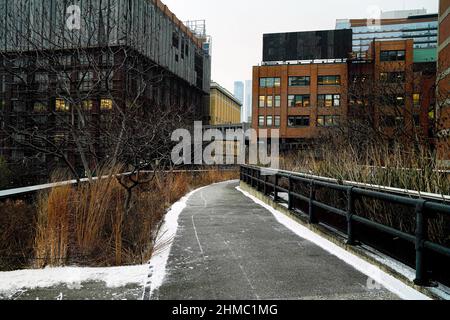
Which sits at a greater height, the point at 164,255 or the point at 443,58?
the point at 443,58

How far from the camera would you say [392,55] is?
5481cm

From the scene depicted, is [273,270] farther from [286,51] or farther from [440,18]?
[286,51]

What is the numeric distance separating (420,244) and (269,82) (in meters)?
58.8

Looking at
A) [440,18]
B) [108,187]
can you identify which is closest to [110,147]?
[108,187]

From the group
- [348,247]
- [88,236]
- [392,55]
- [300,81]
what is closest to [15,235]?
[88,236]

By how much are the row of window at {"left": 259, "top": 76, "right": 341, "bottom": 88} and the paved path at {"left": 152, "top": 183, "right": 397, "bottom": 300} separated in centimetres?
5519

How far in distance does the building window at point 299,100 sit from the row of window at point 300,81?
6.79 ft

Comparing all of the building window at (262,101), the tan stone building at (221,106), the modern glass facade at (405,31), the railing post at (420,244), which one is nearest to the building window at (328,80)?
the building window at (262,101)

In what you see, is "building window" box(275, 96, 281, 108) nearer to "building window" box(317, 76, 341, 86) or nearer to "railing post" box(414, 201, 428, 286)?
"building window" box(317, 76, 341, 86)

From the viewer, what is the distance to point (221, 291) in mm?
3594

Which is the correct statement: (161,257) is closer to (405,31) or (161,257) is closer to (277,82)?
(277,82)

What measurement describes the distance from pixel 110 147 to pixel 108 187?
10.2 ft

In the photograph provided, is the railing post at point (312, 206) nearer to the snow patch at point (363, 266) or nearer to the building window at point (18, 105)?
the snow patch at point (363, 266)

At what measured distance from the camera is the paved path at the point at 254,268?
11.6 feet
